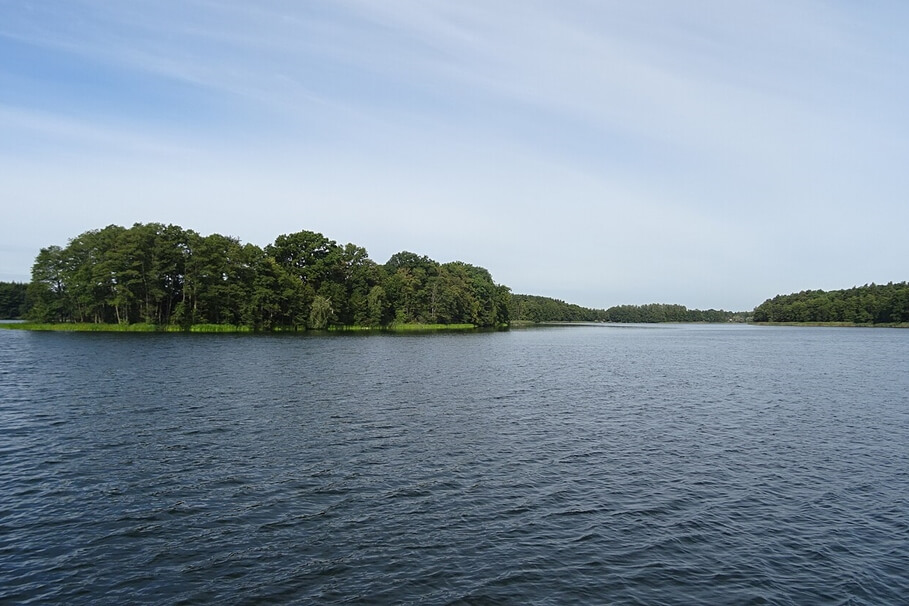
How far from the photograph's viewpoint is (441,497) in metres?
17.9

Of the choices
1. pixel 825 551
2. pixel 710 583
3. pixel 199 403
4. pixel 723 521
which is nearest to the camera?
pixel 710 583

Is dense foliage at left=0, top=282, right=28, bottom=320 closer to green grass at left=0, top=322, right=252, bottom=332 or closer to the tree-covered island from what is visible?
the tree-covered island

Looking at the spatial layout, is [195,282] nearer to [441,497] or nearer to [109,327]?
[109,327]

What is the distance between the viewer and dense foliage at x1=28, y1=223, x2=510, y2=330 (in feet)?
347

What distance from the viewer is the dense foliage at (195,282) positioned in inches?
4166

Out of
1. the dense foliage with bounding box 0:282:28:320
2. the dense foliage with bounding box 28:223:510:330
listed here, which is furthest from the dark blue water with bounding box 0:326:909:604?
the dense foliage with bounding box 0:282:28:320

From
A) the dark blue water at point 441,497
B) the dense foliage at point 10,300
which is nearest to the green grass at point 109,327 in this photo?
the dark blue water at point 441,497

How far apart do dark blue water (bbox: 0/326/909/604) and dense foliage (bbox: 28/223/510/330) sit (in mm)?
74701

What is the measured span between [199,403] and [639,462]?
2526 cm

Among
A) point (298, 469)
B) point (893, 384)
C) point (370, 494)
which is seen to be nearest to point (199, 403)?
point (298, 469)

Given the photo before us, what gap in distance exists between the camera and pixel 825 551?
14516 millimetres

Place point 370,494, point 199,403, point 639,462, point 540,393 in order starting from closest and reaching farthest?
point 370,494, point 639,462, point 199,403, point 540,393

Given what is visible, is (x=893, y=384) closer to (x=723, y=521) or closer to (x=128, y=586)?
(x=723, y=521)

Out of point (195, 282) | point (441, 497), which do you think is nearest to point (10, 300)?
point (195, 282)
